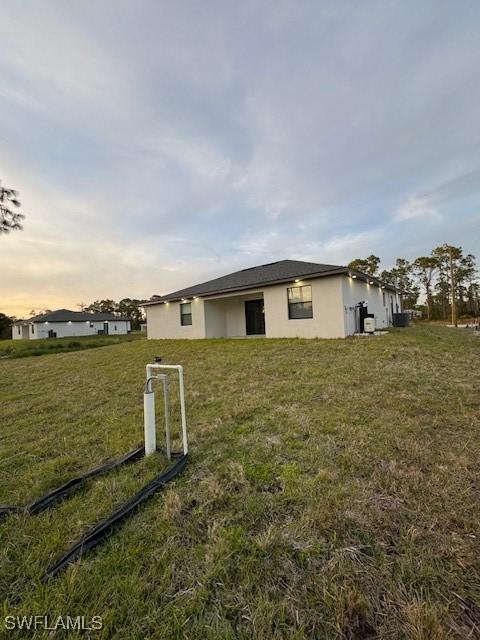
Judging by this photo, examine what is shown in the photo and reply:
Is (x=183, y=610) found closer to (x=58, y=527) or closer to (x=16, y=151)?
(x=58, y=527)

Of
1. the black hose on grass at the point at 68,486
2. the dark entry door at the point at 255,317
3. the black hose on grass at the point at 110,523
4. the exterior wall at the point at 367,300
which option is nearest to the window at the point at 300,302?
the exterior wall at the point at 367,300

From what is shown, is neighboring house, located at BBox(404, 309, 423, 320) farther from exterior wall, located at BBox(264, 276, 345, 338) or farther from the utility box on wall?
exterior wall, located at BBox(264, 276, 345, 338)

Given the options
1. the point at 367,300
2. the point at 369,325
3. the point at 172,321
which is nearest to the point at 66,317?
the point at 172,321

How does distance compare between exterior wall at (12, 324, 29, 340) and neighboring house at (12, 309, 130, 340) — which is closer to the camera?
neighboring house at (12, 309, 130, 340)

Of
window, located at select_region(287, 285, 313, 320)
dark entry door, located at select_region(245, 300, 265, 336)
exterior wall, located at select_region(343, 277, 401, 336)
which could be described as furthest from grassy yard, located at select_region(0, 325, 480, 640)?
dark entry door, located at select_region(245, 300, 265, 336)

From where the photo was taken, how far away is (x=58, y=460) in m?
2.69

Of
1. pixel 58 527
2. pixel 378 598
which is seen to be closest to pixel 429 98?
pixel 378 598

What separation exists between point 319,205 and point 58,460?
15.2 meters

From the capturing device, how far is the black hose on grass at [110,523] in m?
1.47

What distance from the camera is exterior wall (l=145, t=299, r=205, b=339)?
1412cm

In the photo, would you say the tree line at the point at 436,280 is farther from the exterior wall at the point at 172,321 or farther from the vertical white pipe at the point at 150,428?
the vertical white pipe at the point at 150,428

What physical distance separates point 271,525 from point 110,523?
1010 millimetres

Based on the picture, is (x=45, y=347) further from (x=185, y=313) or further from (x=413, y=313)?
(x=413, y=313)

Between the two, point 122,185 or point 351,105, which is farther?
point 122,185
